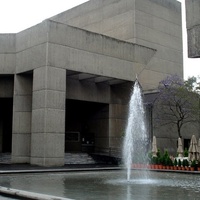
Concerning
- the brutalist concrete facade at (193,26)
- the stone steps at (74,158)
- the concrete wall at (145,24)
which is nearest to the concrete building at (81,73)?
the concrete wall at (145,24)

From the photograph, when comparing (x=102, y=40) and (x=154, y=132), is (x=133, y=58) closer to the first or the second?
(x=102, y=40)

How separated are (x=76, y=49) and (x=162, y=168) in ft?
37.3

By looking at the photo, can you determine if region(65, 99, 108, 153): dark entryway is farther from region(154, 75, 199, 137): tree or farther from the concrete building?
region(154, 75, 199, 137): tree

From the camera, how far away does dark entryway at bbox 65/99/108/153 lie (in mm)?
36156

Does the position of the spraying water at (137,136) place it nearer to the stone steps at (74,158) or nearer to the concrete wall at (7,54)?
the stone steps at (74,158)

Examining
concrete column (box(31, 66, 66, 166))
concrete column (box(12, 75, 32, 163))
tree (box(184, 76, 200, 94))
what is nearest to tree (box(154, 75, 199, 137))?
tree (box(184, 76, 200, 94))

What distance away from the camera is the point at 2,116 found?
37.2 metres

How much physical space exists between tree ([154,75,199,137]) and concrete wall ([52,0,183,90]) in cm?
328

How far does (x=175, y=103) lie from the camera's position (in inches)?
1431

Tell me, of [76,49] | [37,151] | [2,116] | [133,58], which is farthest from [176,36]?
[37,151]

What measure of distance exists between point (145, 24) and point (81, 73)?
44.5 ft

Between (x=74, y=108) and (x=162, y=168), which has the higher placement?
(x=74, y=108)

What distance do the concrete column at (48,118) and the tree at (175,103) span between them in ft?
37.6

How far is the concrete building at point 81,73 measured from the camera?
2766 cm
